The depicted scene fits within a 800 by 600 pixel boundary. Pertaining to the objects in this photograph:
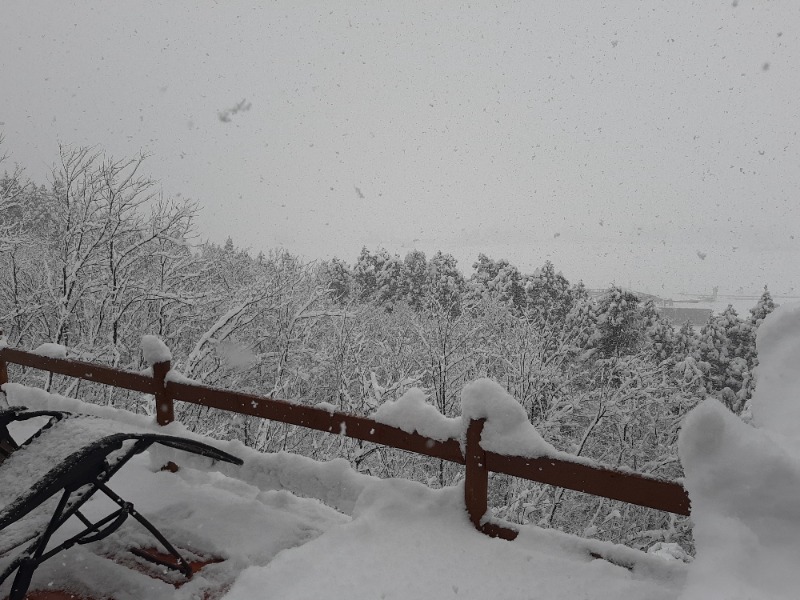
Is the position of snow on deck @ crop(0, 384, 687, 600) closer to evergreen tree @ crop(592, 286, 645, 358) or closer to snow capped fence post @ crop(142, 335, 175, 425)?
snow capped fence post @ crop(142, 335, 175, 425)

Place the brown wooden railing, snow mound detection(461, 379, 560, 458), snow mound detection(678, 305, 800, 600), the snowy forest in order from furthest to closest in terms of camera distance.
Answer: the snowy forest, snow mound detection(461, 379, 560, 458), the brown wooden railing, snow mound detection(678, 305, 800, 600)

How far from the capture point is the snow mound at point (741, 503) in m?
1.77

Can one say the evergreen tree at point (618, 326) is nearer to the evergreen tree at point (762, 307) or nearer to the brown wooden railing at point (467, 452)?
the evergreen tree at point (762, 307)

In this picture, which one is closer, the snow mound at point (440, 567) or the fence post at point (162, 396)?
the snow mound at point (440, 567)

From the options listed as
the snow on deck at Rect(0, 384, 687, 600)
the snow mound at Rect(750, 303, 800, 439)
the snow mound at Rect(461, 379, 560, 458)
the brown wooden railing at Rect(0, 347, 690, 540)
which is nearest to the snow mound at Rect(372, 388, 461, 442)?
the brown wooden railing at Rect(0, 347, 690, 540)

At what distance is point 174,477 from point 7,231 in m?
17.0

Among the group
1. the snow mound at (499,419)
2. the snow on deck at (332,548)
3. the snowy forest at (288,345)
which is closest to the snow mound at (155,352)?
the snow on deck at (332,548)

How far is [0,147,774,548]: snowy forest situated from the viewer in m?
14.4

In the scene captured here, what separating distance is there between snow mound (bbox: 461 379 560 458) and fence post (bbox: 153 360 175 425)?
267 centimetres

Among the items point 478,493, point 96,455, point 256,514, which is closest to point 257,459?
point 256,514

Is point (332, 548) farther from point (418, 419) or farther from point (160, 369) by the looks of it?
point (160, 369)

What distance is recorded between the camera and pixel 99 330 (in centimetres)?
1430

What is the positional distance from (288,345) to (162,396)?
13.4 metres

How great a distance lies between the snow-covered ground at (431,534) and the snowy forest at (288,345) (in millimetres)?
9190
